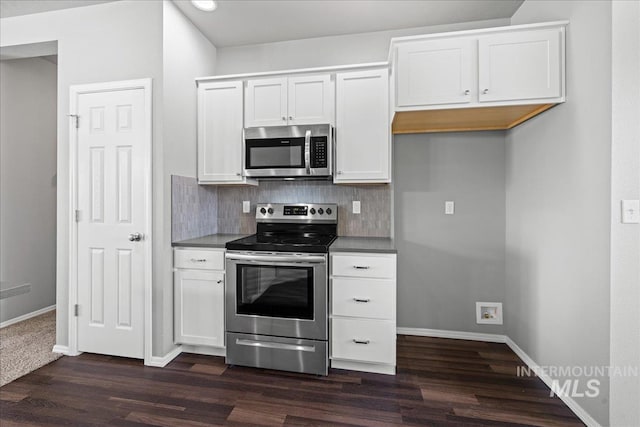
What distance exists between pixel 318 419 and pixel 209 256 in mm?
1403

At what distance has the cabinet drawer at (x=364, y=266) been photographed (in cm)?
227

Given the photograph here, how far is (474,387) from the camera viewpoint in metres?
2.15

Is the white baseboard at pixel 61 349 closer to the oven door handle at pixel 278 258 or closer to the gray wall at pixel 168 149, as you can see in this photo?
the gray wall at pixel 168 149

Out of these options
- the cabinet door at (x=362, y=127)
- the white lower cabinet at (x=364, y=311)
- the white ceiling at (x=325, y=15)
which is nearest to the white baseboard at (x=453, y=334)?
the white lower cabinet at (x=364, y=311)

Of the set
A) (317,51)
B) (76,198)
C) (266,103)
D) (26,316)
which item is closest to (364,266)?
(266,103)

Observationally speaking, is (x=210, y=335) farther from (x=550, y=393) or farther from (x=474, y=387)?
(x=550, y=393)

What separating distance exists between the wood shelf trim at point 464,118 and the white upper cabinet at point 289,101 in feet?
2.08

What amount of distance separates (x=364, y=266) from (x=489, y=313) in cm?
144

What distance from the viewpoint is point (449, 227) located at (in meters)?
2.93

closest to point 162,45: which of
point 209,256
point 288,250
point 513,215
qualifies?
point 209,256

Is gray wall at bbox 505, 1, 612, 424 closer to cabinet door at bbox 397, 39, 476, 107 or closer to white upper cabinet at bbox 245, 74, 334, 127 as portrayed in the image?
cabinet door at bbox 397, 39, 476, 107

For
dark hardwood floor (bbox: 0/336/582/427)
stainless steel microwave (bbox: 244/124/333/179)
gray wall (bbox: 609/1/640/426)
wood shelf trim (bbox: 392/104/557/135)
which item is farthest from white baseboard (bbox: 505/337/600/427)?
stainless steel microwave (bbox: 244/124/333/179)

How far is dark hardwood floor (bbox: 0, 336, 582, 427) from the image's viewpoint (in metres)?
1.85

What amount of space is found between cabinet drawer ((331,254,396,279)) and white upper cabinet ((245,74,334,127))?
3.85 ft
